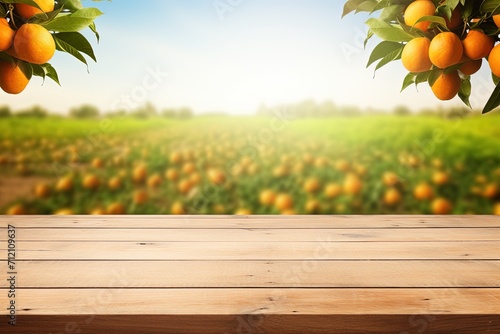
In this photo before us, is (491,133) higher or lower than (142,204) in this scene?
higher

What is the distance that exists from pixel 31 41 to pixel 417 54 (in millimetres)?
637

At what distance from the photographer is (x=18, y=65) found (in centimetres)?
90

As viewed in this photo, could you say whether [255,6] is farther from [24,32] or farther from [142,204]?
[24,32]

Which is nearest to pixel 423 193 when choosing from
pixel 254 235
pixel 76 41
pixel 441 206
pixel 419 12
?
pixel 441 206

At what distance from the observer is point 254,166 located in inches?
96.1

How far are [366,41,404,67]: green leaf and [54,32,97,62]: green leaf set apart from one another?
498 mm

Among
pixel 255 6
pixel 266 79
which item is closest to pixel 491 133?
pixel 266 79

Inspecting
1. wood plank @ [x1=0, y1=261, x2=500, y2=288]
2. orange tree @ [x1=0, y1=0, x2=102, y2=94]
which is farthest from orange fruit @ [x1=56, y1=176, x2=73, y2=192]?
orange tree @ [x1=0, y1=0, x2=102, y2=94]

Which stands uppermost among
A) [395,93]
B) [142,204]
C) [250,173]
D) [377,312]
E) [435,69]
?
[435,69]

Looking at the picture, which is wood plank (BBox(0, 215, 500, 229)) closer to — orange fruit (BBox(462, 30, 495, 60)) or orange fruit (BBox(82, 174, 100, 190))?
orange fruit (BBox(462, 30, 495, 60))

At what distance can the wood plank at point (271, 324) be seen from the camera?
0.79 meters

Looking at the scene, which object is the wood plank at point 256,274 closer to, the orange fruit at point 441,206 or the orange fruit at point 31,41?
the orange fruit at point 31,41

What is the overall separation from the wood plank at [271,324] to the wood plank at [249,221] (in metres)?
0.62

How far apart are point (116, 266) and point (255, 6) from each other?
1693 millimetres
